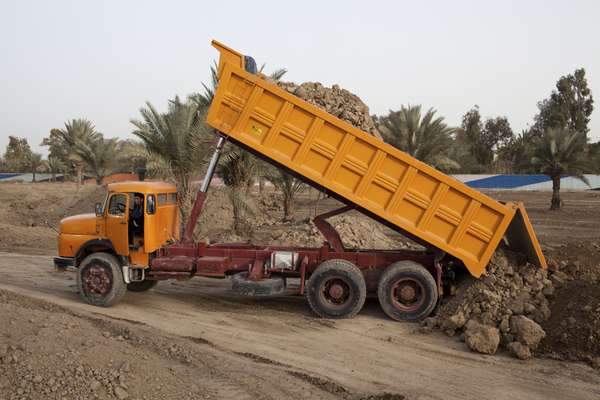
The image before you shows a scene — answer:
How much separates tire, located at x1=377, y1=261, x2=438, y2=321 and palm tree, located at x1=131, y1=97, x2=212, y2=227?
271 inches

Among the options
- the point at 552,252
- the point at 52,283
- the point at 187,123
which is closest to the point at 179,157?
the point at 187,123

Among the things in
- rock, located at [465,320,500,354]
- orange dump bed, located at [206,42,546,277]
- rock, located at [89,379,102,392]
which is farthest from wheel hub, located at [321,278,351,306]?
rock, located at [89,379,102,392]

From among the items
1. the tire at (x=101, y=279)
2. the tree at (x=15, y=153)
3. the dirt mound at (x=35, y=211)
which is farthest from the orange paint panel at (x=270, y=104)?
the tree at (x=15, y=153)

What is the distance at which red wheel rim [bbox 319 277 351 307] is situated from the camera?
9055 mm

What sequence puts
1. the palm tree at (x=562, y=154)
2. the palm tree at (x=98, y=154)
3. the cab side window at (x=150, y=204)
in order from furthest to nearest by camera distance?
the palm tree at (x=98, y=154), the palm tree at (x=562, y=154), the cab side window at (x=150, y=204)

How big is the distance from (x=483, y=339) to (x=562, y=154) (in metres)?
22.4

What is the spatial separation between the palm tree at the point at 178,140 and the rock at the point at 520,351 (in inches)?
364

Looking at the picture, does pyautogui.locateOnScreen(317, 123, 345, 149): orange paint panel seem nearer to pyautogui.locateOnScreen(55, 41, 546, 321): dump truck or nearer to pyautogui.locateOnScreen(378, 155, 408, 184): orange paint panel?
pyautogui.locateOnScreen(55, 41, 546, 321): dump truck

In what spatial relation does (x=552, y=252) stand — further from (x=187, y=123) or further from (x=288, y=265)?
(x=187, y=123)

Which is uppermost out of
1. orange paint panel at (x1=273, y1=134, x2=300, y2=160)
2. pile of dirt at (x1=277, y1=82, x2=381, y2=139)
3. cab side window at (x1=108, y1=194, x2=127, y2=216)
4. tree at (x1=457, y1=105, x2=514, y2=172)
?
tree at (x1=457, y1=105, x2=514, y2=172)

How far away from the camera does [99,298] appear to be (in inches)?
369

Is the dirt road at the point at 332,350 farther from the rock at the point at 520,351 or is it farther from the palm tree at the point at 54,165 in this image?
the palm tree at the point at 54,165

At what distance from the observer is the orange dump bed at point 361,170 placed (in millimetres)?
8656

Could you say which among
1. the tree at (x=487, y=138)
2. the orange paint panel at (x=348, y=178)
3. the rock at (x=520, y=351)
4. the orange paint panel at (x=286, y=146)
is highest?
the tree at (x=487, y=138)
